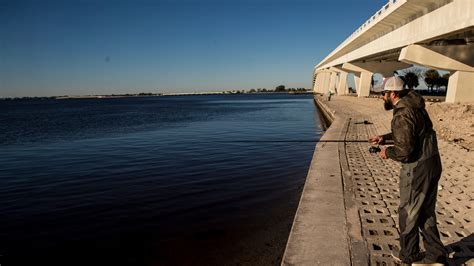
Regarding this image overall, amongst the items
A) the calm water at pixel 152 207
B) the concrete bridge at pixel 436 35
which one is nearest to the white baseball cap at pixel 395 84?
the calm water at pixel 152 207

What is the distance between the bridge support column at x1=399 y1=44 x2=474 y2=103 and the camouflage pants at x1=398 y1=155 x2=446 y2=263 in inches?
671

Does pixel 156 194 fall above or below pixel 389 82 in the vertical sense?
below

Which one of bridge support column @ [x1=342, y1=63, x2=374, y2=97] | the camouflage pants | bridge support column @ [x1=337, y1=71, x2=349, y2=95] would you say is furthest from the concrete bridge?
bridge support column @ [x1=337, y1=71, x2=349, y2=95]

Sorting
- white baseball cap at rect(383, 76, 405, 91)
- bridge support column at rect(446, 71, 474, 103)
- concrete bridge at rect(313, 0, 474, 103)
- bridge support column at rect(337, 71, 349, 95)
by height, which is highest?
concrete bridge at rect(313, 0, 474, 103)

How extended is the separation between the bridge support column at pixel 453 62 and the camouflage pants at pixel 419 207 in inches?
671

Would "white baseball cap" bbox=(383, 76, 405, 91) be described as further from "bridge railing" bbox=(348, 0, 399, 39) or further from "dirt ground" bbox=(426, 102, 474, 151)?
"bridge railing" bbox=(348, 0, 399, 39)

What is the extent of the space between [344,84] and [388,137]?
222ft

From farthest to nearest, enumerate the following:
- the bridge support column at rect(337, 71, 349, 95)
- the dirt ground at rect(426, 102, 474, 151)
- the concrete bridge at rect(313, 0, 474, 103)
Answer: the bridge support column at rect(337, 71, 349, 95), the concrete bridge at rect(313, 0, 474, 103), the dirt ground at rect(426, 102, 474, 151)

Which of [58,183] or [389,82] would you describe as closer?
[389,82]

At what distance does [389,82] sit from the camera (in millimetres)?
3615

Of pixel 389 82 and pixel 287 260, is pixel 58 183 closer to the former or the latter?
pixel 287 260

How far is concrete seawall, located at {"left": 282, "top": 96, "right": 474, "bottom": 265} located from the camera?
402 cm

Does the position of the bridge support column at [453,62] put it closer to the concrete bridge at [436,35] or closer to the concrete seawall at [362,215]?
the concrete bridge at [436,35]

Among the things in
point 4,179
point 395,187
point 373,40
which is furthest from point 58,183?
point 373,40
